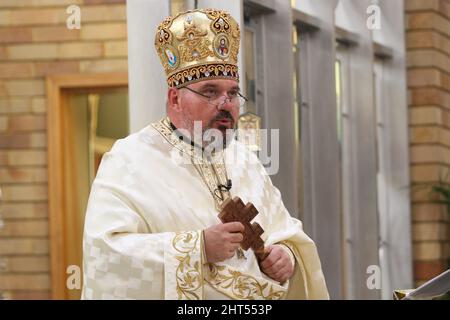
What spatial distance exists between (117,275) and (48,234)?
4.53 meters

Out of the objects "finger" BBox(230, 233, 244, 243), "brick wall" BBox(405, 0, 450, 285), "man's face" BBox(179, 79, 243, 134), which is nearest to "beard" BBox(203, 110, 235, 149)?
"man's face" BBox(179, 79, 243, 134)

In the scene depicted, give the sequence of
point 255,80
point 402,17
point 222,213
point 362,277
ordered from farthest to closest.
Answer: point 402,17 → point 362,277 → point 255,80 → point 222,213

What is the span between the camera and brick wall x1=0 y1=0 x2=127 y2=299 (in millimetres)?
8859

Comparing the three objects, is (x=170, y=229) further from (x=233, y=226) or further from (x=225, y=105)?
(x=225, y=105)

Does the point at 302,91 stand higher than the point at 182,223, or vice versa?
the point at 302,91

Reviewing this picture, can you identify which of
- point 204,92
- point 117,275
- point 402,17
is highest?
point 402,17

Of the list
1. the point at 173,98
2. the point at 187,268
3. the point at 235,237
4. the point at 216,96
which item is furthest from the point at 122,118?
the point at 235,237

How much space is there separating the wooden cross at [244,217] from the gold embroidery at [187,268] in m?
0.11

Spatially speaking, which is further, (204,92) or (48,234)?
(48,234)

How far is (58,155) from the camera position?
896cm

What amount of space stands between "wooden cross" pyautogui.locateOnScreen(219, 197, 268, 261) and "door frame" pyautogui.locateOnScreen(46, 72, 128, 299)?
4455mm

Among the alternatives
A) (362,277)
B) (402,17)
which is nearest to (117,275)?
(362,277)

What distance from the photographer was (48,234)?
895 cm

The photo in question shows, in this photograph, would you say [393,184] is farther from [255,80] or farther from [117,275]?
[117,275]
